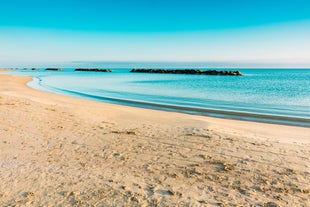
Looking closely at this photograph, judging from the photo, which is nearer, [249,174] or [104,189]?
[104,189]

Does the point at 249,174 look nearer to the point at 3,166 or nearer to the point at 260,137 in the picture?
the point at 260,137

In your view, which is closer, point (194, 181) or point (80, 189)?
point (80, 189)

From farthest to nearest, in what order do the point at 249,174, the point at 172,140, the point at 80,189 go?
the point at 172,140 < the point at 249,174 < the point at 80,189

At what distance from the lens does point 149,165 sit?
20.9 ft

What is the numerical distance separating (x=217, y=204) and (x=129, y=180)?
6.67ft

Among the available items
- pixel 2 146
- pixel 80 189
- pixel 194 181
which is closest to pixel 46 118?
pixel 2 146

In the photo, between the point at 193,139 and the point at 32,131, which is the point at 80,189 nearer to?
the point at 193,139

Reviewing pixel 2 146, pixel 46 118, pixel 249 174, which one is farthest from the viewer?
pixel 46 118

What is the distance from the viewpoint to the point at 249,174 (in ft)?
19.0

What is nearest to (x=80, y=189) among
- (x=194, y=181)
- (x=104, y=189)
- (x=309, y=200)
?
(x=104, y=189)

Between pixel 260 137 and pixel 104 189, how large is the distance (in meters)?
6.78

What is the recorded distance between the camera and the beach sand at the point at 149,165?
4.73 m

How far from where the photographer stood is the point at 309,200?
4.62 meters

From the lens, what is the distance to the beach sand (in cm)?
473
